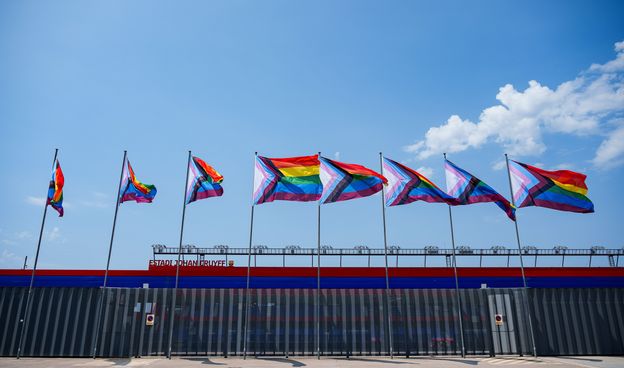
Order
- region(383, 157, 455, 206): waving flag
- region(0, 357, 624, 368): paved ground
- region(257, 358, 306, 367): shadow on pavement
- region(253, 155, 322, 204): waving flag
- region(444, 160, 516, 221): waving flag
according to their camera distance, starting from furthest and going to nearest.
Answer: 1. region(444, 160, 516, 221): waving flag
2. region(383, 157, 455, 206): waving flag
3. region(253, 155, 322, 204): waving flag
4. region(257, 358, 306, 367): shadow on pavement
5. region(0, 357, 624, 368): paved ground

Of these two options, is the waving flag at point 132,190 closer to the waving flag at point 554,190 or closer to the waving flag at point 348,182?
the waving flag at point 348,182

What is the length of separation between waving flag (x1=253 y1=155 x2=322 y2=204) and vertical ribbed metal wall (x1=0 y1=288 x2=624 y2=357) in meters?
4.91

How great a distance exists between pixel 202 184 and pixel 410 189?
11194 millimetres

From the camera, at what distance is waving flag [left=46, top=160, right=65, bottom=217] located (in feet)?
70.4

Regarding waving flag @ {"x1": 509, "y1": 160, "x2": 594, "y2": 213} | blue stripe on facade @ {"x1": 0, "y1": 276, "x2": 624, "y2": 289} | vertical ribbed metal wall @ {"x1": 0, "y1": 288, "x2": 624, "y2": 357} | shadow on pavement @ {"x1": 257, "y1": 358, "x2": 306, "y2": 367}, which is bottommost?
shadow on pavement @ {"x1": 257, "y1": 358, "x2": 306, "y2": 367}

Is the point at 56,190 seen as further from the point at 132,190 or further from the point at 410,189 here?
the point at 410,189

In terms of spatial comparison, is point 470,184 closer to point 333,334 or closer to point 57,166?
point 333,334

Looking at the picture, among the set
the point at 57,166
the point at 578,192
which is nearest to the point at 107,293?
the point at 57,166

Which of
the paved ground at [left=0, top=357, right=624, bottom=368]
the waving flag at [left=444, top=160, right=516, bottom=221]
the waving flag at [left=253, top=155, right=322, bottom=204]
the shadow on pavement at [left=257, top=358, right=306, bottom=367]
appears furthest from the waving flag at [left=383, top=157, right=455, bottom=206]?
the shadow on pavement at [left=257, top=358, right=306, bottom=367]

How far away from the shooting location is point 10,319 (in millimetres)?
19078

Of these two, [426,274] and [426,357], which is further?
[426,274]

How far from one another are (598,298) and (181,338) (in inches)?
840

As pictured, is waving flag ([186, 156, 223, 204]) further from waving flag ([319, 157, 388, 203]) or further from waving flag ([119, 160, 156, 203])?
waving flag ([319, 157, 388, 203])

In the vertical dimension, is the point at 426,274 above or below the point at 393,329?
above
